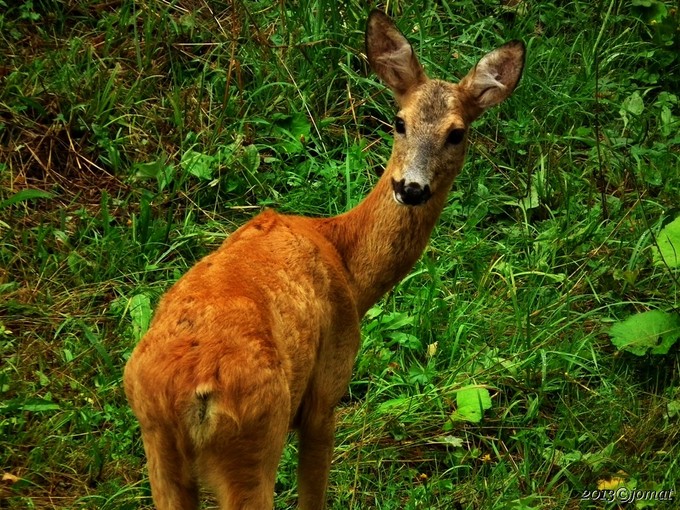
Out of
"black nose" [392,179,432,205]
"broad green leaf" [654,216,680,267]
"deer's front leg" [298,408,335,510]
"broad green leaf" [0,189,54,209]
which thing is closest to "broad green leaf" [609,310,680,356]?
"broad green leaf" [654,216,680,267]

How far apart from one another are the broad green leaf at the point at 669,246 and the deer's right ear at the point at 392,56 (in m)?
1.52

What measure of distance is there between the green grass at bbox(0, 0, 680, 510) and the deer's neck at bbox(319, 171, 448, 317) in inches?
31.7

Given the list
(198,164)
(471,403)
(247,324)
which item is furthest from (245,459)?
(198,164)

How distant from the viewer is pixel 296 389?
14.5 feet

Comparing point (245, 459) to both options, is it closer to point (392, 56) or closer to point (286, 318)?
point (286, 318)

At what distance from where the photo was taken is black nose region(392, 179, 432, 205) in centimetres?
491

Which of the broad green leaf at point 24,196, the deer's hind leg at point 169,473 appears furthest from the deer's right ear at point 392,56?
the deer's hind leg at point 169,473

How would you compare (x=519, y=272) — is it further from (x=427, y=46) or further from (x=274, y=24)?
(x=274, y=24)

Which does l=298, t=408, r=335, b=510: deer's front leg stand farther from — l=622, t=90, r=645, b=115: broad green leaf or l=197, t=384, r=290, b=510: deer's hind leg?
l=622, t=90, r=645, b=115: broad green leaf

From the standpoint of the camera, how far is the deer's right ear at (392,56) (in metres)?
5.41

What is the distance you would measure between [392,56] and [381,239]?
0.86 metres

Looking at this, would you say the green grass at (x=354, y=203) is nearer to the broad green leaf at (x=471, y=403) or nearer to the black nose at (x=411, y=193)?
the broad green leaf at (x=471, y=403)

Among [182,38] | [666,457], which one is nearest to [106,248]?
[182,38]

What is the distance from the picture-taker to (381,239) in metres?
5.20
